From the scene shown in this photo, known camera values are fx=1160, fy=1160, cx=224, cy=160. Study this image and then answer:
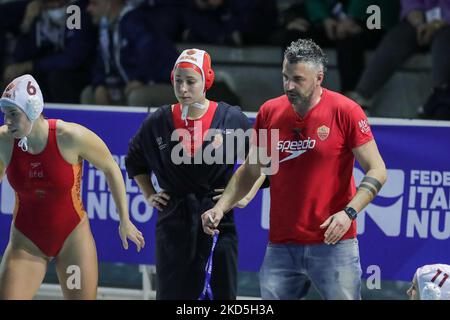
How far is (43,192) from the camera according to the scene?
7.18 meters

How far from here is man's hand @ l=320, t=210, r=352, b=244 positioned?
21.1ft

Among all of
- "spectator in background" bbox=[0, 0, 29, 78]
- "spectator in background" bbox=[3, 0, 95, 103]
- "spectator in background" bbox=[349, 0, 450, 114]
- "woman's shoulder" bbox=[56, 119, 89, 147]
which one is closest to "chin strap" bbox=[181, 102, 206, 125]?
"woman's shoulder" bbox=[56, 119, 89, 147]

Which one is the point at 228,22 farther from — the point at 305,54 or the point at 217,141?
the point at 305,54

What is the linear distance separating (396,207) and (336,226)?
7.21ft

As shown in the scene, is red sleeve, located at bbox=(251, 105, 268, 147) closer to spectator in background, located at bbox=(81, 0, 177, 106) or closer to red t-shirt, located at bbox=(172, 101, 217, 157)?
red t-shirt, located at bbox=(172, 101, 217, 157)

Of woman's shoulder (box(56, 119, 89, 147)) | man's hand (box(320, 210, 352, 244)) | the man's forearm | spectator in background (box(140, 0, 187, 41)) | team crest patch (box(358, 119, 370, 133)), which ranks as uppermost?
spectator in background (box(140, 0, 187, 41))

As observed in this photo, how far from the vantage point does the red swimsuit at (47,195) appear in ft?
23.3

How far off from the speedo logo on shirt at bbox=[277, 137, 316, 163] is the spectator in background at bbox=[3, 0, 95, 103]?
5001mm

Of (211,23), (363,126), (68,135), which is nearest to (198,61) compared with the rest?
(68,135)

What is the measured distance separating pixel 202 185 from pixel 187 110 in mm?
481

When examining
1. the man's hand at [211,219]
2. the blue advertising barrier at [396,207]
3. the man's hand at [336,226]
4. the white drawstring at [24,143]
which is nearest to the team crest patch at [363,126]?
the man's hand at [336,226]

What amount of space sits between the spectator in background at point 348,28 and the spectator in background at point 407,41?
0.19 m
